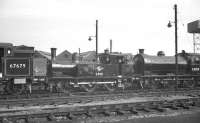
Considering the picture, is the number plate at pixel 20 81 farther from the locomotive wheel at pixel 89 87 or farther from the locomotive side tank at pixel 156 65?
the locomotive side tank at pixel 156 65

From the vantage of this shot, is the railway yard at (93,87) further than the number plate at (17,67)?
No

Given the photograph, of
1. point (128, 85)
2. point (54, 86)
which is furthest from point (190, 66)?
point (54, 86)

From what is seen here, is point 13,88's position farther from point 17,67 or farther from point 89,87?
point 89,87

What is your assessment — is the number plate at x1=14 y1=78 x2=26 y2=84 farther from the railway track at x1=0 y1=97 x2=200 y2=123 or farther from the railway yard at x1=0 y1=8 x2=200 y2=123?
the railway track at x1=0 y1=97 x2=200 y2=123

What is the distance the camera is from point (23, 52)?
64.5 feet

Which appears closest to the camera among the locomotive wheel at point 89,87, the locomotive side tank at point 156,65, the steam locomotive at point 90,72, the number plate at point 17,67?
the number plate at point 17,67

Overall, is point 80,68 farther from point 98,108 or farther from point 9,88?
point 98,108

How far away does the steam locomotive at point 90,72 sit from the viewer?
18578mm

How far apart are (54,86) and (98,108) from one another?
32.8ft

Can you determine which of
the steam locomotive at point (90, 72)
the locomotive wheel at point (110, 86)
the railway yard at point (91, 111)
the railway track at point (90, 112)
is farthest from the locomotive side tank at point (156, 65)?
the railway track at point (90, 112)

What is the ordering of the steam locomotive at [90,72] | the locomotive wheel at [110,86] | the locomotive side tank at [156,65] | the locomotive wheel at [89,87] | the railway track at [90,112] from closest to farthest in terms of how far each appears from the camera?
the railway track at [90,112]
the steam locomotive at [90,72]
the locomotive wheel at [89,87]
the locomotive wheel at [110,86]
the locomotive side tank at [156,65]

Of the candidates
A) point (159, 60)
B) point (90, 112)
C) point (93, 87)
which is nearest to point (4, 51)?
point (93, 87)

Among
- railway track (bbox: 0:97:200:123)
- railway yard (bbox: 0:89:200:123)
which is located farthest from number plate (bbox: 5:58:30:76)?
railway track (bbox: 0:97:200:123)

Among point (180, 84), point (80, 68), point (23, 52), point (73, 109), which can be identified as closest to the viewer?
point (73, 109)
